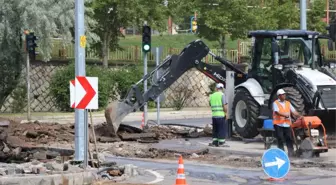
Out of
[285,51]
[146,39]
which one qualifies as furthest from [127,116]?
[285,51]

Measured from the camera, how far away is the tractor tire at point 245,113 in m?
22.9

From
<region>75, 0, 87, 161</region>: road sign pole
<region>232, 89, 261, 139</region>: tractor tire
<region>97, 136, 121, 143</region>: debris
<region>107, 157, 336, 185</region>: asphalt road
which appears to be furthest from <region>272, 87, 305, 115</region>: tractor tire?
<region>75, 0, 87, 161</region>: road sign pole

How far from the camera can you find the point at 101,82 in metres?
43.8

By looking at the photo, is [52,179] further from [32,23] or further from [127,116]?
[32,23]

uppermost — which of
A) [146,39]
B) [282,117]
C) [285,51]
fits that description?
[146,39]

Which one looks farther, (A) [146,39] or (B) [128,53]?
(B) [128,53]

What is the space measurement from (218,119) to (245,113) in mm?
1668

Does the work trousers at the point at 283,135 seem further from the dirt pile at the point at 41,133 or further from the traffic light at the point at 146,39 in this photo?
the traffic light at the point at 146,39

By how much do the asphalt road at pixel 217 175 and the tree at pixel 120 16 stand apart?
2788 cm

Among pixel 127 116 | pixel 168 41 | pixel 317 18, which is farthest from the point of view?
pixel 168 41

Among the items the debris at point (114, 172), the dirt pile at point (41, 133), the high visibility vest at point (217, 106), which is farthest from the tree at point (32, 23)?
the debris at point (114, 172)

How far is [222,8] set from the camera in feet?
162

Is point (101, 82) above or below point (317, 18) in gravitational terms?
below

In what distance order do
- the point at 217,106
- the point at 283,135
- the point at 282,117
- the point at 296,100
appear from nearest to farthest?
1. the point at 282,117
2. the point at 283,135
3. the point at 296,100
4. the point at 217,106
